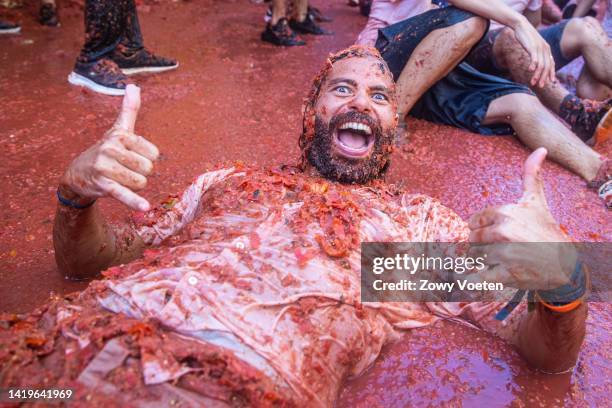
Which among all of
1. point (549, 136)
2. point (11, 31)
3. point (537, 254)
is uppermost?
point (537, 254)

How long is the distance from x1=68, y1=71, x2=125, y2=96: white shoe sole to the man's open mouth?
2.44 m

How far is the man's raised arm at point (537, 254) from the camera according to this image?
1574 mm

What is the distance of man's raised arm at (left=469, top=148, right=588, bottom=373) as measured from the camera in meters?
1.57

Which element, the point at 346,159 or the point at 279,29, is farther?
the point at 279,29

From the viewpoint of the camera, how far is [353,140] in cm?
257

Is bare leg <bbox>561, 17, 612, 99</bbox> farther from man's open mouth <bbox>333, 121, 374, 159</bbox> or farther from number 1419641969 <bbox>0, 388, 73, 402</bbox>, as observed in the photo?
number 1419641969 <bbox>0, 388, 73, 402</bbox>

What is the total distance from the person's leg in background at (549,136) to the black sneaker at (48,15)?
460cm

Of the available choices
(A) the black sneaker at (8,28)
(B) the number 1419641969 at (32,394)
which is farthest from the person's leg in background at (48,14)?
(B) the number 1419641969 at (32,394)

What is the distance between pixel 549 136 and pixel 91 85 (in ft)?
11.8

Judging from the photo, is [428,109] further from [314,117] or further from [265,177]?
[265,177]

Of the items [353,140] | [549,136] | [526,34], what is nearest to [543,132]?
[549,136]

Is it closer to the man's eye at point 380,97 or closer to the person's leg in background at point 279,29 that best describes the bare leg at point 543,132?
the man's eye at point 380,97

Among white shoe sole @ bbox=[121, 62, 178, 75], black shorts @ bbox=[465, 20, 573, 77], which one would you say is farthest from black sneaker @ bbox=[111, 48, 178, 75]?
black shorts @ bbox=[465, 20, 573, 77]

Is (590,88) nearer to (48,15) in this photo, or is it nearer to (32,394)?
(32,394)
